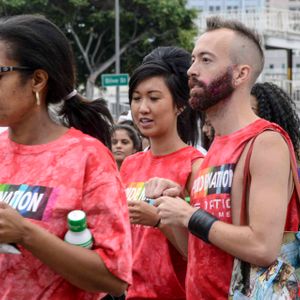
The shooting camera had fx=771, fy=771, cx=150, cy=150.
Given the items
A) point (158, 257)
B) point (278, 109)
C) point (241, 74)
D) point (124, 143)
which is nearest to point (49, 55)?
point (241, 74)

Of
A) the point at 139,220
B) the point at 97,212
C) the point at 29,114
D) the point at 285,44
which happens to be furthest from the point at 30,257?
the point at 285,44

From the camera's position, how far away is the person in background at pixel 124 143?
7492 mm

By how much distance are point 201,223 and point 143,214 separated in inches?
27.8

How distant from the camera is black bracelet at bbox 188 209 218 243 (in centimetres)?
290

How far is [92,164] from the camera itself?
2.55 m

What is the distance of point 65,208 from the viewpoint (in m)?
2.48

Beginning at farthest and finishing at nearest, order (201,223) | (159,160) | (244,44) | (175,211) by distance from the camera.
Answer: (159,160), (244,44), (175,211), (201,223)

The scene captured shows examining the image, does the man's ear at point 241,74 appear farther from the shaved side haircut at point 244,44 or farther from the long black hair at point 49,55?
the long black hair at point 49,55

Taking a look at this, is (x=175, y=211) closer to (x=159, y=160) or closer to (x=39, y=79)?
(x=39, y=79)

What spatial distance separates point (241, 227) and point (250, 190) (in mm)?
141

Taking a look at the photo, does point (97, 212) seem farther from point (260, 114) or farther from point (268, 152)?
point (260, 114)

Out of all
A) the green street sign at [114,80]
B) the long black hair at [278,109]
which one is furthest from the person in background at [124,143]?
the green street sign at [114,80]

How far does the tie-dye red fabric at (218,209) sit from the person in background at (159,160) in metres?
0.57

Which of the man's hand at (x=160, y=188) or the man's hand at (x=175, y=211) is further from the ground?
the man's hand at (x=160, y=188)
